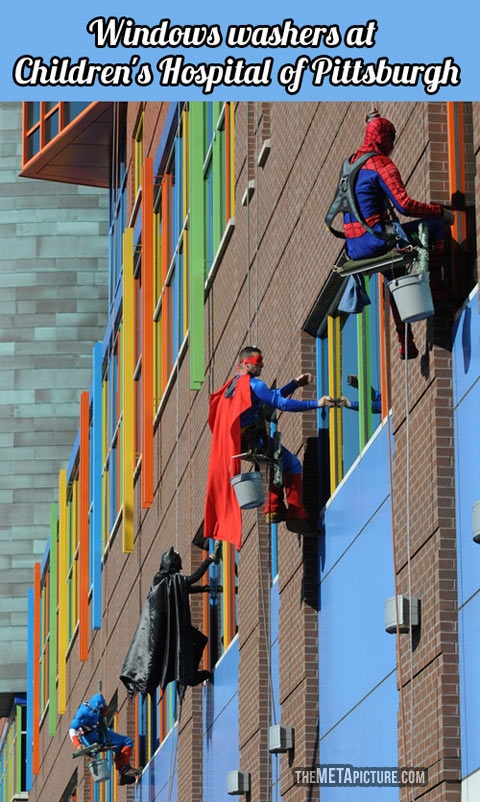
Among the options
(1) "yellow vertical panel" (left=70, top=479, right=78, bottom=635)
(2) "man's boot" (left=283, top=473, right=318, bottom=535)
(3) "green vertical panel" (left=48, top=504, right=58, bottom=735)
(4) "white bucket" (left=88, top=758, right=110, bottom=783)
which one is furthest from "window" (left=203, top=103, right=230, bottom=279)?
(3) "green vertical panel" (left=48, top=504, right=58, bottom=735)

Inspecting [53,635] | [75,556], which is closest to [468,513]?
[75,556]

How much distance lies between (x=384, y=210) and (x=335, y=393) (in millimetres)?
4040

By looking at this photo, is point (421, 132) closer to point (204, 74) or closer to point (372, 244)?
point (372, 244)

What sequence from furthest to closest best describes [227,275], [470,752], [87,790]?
1. [87,790]
2. [227,275]
3. [470,752]

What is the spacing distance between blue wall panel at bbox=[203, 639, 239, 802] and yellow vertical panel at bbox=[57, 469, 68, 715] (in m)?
19.7

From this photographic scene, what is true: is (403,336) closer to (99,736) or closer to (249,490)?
(249,490)

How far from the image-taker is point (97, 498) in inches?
1655

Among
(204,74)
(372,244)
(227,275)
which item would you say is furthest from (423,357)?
(227,275)

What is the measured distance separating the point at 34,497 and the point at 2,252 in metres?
8.07

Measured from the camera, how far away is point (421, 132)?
16828 millimetres

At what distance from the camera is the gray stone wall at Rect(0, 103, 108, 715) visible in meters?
63.9

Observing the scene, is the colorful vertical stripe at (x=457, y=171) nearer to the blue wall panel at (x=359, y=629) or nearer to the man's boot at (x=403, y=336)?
the man's boot at (x=403, y=336)

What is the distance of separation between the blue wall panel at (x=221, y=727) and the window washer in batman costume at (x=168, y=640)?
0.47 meters

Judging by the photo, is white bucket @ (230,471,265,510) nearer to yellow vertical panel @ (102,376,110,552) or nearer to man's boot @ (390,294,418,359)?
man's boot @ (390,294,418,359)
